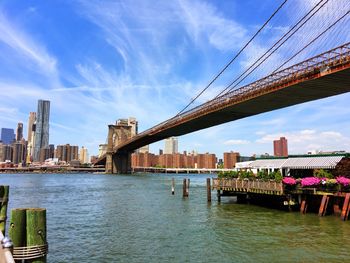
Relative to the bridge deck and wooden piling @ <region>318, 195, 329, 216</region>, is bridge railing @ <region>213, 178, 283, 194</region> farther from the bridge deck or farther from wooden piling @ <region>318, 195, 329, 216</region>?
the bridge deck

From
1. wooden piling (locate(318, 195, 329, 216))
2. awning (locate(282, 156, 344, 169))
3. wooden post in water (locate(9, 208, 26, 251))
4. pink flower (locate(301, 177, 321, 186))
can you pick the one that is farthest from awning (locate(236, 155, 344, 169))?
wooden post in water (locate(9, 208, 26, 251))

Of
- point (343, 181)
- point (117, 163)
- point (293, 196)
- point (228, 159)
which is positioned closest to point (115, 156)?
point (117, 163)

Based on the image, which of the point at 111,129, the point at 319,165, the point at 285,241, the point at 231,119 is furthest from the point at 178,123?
the point at 111,129

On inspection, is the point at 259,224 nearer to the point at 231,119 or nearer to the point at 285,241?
the point at 285,241

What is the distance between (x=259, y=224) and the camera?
710 inches

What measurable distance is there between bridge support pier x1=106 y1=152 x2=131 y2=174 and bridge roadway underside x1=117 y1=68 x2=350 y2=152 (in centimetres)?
6270

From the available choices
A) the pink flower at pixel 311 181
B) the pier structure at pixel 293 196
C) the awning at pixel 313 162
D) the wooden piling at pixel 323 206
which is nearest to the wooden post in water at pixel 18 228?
the pier structure at pixel 293 196

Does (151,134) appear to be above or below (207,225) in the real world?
above

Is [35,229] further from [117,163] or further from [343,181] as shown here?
[117,163]

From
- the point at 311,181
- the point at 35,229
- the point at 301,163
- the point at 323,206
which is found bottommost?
the point at 323,206

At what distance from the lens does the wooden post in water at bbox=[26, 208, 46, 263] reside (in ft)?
18.9

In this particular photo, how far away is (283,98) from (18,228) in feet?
114

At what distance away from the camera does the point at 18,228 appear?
5836mm

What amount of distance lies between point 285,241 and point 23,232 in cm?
1117
